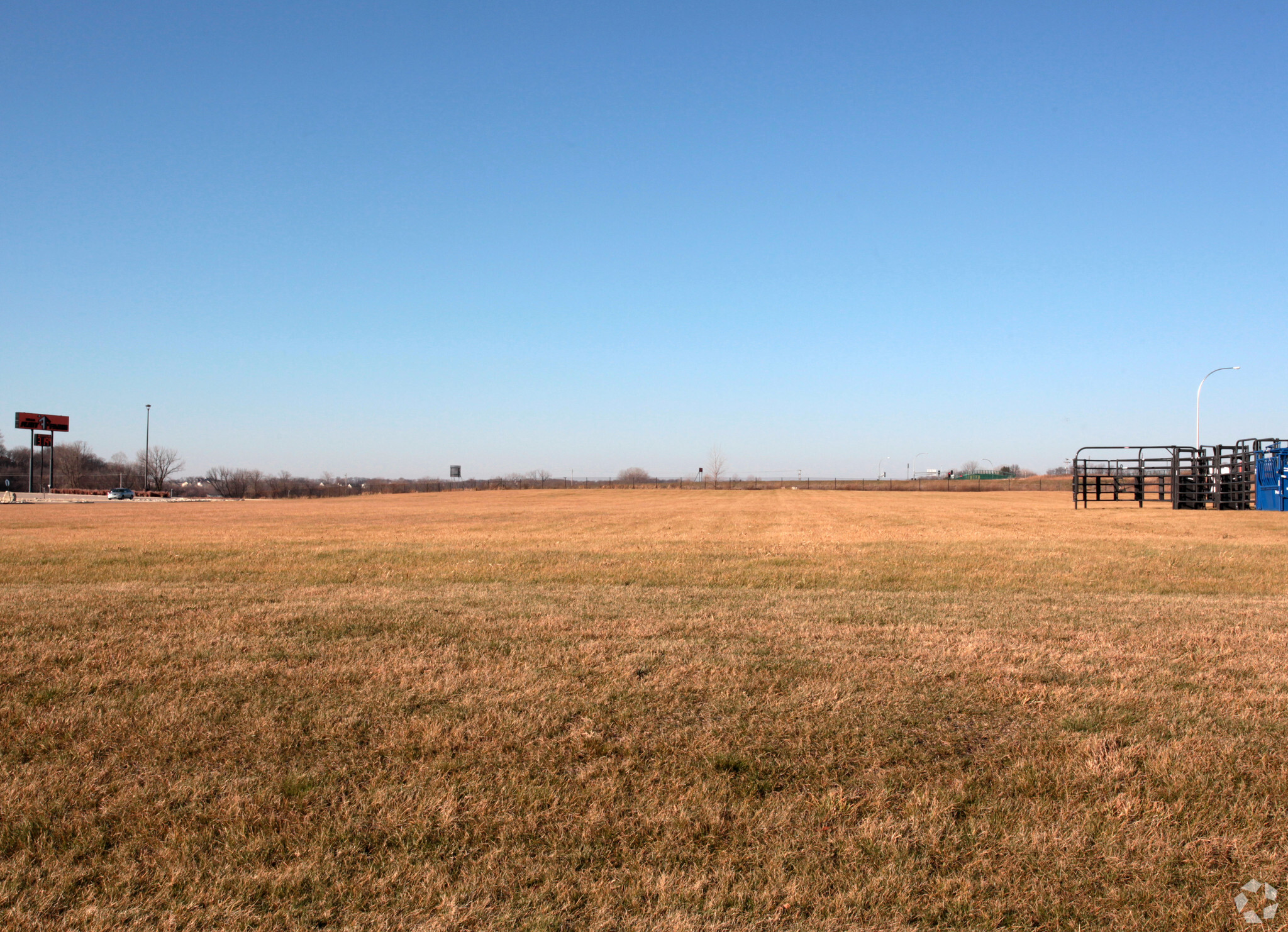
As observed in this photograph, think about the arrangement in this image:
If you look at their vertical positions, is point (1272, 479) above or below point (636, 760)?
above

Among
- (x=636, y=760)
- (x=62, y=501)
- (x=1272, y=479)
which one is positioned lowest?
(x=62, y=501)

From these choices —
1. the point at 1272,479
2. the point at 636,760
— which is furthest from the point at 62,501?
the point at 1272,479

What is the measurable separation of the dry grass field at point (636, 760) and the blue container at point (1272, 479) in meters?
24.7

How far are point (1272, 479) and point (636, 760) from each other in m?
34.7

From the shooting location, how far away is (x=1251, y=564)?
1382cm

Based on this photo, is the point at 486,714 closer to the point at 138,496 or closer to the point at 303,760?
the point at 303,760

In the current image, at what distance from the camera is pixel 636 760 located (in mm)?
4617

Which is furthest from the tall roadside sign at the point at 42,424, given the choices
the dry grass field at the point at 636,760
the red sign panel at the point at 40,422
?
the dry grass field at the point at 636,760

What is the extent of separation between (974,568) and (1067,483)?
113 m

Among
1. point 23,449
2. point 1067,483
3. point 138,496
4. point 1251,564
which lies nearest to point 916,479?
point 1067,483

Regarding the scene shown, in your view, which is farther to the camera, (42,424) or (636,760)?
(42,424)

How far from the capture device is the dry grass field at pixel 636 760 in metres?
3.27

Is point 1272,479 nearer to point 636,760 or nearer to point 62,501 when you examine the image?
point 636,760

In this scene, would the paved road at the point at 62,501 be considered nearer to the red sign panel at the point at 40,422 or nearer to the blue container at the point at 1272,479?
the red sign panel at the point at 40,422
